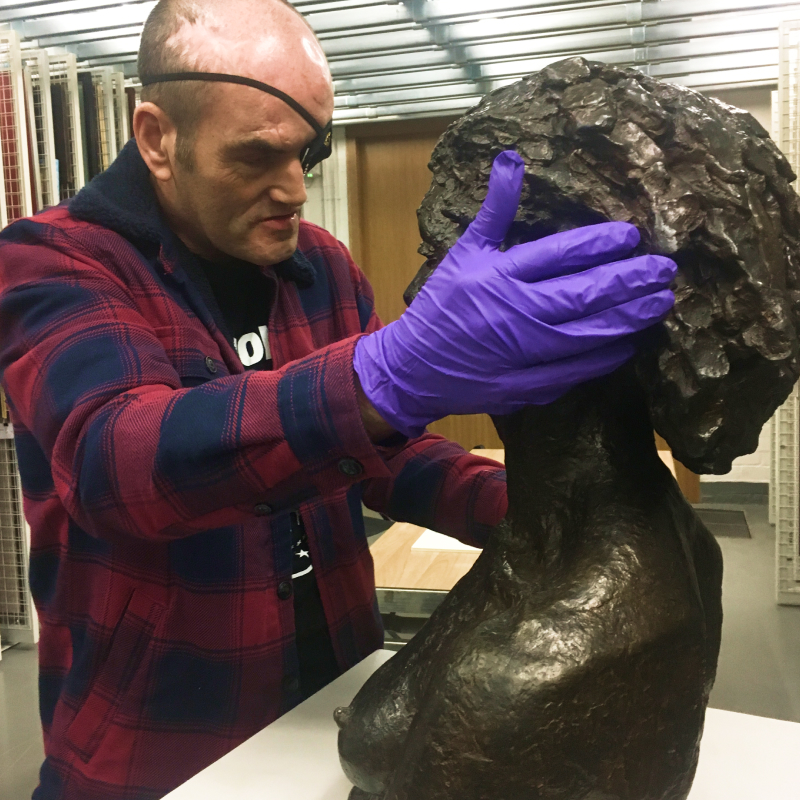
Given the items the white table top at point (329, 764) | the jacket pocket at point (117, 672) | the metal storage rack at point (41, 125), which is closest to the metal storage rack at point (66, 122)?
the metal storage rack at point (41, 125)

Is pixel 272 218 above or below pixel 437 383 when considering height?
above

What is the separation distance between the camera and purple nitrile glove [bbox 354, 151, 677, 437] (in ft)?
2.67

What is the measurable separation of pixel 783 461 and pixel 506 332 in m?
3.05

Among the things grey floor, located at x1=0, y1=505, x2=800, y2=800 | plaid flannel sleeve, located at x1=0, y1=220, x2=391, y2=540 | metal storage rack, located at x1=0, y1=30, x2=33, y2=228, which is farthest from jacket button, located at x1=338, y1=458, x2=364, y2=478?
metal storage rack, located at x1=0, y1=30, x2=33, y2=228

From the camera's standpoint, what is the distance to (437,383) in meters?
0.86

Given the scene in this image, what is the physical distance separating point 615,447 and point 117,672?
820 mm

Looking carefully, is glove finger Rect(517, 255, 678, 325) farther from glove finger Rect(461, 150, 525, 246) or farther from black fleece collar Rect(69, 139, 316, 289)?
black fleece collar Rect(69, 139, 316, 289)

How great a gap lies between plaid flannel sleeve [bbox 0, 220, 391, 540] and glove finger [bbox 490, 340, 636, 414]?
170 mm

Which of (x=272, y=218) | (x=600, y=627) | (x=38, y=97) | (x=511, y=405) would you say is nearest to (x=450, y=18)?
(x=38, y=97)

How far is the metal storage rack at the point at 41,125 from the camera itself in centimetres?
312

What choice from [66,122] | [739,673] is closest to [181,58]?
[66,122]

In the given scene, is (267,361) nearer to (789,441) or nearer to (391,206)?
(789,441)

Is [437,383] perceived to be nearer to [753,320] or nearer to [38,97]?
[753,320]

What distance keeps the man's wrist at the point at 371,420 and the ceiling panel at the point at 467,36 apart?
2342mm
